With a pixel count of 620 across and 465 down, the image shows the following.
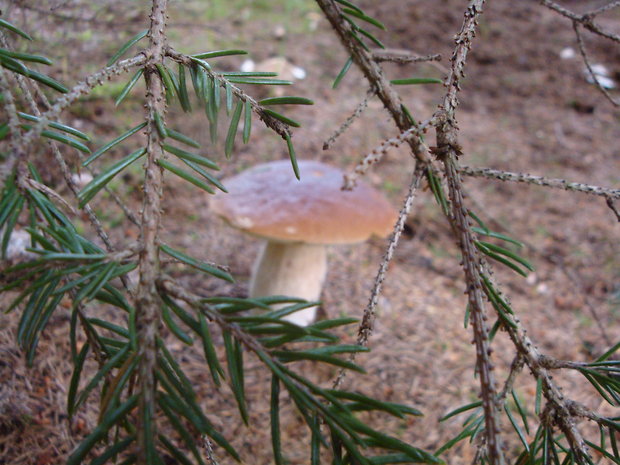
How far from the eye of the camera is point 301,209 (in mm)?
1506

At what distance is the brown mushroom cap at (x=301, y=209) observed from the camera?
1.48m

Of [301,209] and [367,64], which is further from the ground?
[301,209]

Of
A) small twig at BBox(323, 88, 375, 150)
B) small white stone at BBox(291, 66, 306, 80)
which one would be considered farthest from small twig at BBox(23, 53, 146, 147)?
small white stone at BBox(291, 66, 306, 80)

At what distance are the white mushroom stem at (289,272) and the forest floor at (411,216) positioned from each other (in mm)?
101

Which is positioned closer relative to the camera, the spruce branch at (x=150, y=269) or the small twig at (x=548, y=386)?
the spruce branch at (x=150, y=269)

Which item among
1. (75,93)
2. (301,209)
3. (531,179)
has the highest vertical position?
(301,209)

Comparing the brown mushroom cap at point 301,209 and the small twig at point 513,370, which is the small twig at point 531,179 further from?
the brown mushroom cap at point 301,209

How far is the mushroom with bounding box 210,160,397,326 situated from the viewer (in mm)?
1483

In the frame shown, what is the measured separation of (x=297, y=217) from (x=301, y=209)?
0.12 feet

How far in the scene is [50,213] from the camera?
33 cm

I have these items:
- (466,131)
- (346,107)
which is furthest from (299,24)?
(466,131)

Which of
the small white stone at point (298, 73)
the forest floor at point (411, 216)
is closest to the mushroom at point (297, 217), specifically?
the forest floor at point (411, 216)

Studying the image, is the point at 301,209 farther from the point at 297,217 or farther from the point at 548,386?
the point at 548,386

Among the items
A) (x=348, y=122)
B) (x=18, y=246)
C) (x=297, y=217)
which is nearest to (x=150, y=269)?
(x=348, y=122)
